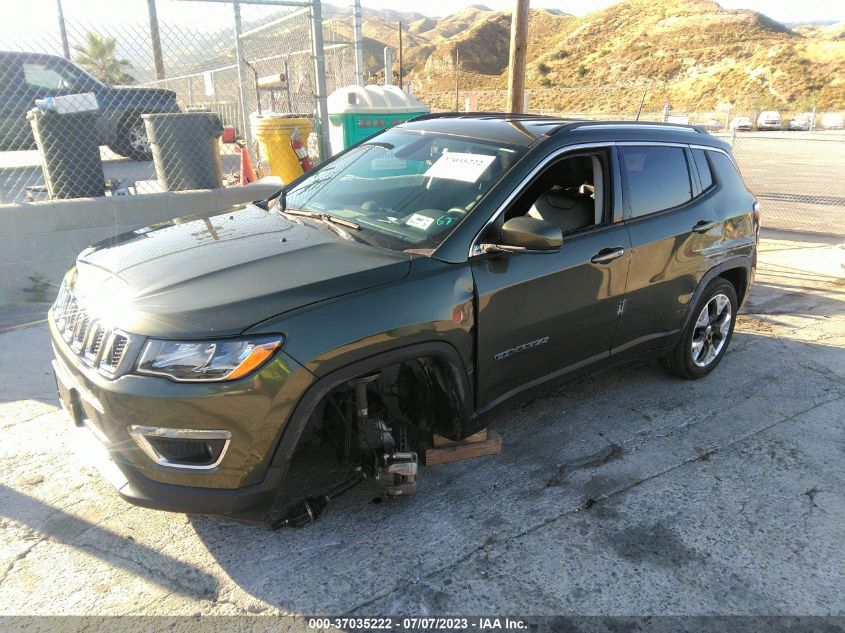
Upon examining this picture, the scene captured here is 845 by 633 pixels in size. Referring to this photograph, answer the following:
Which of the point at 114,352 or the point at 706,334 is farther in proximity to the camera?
the point at 706,334

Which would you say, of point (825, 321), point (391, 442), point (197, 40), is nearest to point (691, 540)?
point (391, 442)

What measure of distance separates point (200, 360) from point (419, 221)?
132 centimetres

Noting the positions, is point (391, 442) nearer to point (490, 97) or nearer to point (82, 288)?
point (82, 288)

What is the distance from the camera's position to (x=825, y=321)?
19.1 feet

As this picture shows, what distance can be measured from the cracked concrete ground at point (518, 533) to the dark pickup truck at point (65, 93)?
7090 mm

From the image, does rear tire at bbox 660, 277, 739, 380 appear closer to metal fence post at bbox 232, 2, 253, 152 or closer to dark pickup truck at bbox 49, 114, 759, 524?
dark pickup truck at bbox 49, 114, 759, 524

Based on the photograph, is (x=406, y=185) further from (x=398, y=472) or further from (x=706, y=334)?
(x=706, y=334)

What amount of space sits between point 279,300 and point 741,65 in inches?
2794

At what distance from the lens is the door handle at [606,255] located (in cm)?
341

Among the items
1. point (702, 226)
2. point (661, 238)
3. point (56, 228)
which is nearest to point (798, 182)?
point (702, 226)

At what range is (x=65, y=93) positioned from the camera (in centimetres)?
1023

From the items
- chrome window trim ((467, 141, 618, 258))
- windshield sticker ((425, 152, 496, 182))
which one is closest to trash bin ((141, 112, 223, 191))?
windshield sticker ((425, 152, 496, 182))

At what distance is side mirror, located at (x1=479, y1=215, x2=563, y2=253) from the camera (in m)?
2.90

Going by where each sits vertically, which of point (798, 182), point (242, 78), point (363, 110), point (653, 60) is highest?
point (653, 60)
